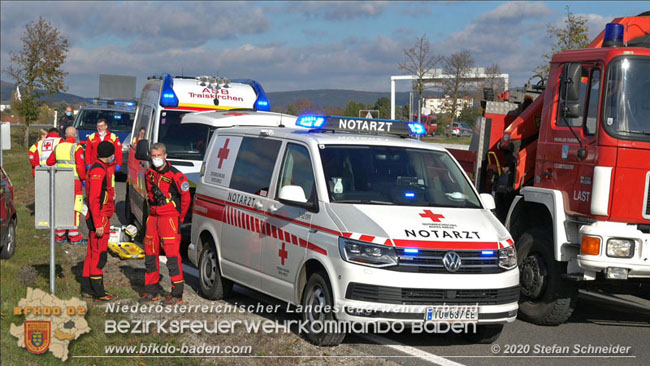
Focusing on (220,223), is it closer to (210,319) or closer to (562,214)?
(210,319)

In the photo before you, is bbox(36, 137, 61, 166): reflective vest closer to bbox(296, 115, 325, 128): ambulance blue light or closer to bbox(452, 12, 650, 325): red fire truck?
bbox(296, 115, 325, 128): ambulance blue light

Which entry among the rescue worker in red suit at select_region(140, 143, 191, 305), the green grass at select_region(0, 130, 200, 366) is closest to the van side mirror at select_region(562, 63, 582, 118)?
the rescue worker in red suit at select_region(140, 143, 191, 305)

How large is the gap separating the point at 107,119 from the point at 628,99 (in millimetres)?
20459

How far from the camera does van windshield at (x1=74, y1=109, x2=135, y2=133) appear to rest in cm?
2558

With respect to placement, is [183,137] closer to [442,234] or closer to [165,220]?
[165,220]

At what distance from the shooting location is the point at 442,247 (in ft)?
23.2

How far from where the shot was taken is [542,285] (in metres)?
8.89

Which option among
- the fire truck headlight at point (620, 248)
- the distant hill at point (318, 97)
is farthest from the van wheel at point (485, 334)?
the distant hill at point (318, 97)

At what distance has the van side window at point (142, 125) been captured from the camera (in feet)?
45.1

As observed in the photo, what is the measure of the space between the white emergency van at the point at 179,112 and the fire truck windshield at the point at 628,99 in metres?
6.14

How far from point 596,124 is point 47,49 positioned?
32.2 meters

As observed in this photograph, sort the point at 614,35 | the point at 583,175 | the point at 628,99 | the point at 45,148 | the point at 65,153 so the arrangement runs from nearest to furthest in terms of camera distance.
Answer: the point at 628,99 < the point at 583,175 < the point at 614,35 < the point at 65,153 < the point at 45,148

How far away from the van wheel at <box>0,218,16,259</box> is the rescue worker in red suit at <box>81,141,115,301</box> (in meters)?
2.81

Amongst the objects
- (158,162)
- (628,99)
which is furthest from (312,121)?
(628,99)
